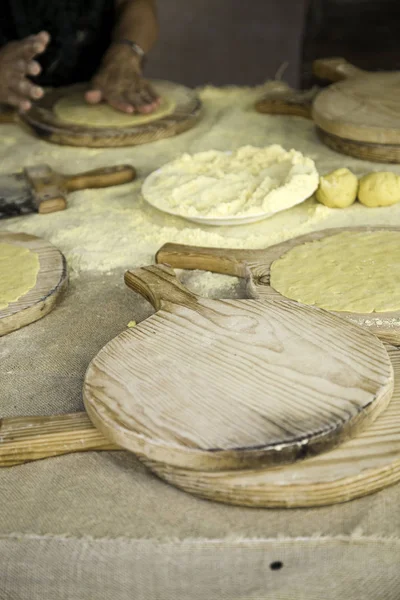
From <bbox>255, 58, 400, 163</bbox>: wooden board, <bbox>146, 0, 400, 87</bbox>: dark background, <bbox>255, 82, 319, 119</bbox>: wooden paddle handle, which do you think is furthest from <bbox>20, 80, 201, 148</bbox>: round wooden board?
<bbox>146, 0, 400, 87</bbox>: dark background

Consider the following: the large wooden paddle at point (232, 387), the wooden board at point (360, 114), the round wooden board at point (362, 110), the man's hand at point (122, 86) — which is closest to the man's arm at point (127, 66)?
the man's hand at point (122, 86)

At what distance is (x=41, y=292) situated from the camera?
1.56 m

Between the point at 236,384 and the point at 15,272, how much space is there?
0.75 m

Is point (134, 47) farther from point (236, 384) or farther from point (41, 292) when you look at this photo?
point (236, 384)

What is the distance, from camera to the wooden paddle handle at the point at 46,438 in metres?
1.12

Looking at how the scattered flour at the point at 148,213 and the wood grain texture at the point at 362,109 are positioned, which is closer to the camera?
the scattered flour at the point at 148,213

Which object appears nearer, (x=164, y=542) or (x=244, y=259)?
(x=164, y=542)

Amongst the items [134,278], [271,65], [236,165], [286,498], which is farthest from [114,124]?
[271,65]

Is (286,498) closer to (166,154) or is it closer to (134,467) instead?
(134,467)

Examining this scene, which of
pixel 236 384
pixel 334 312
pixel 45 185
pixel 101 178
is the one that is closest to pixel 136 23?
pixel 101 178

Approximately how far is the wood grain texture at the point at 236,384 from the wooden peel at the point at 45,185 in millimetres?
871

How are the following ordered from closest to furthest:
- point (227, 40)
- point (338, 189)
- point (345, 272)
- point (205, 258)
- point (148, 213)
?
point (345, 272) < point (205, 258) < point (338, 189) < point (148, 213) < point (227, 40)

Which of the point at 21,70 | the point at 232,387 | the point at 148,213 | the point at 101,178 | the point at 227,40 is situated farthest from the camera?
the point at 227,40

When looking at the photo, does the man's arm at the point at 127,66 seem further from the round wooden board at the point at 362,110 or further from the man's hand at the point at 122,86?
the round wooden board at the point at 362,110
